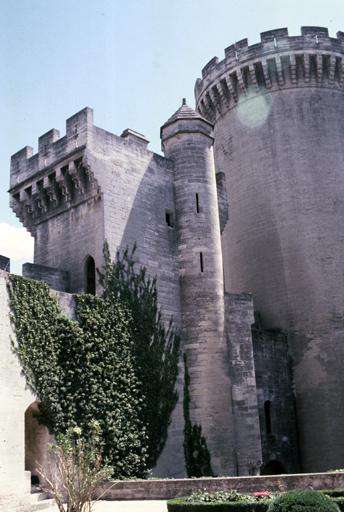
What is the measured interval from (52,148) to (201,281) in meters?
5.79

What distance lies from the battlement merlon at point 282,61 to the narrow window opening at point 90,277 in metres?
11.6

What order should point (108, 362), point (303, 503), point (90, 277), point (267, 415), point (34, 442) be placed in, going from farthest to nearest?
point (267, 415) → point (90, 277) → point (108, 362) → point (34, 442) → point (303, 503)

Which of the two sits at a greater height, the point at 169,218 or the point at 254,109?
the point at 254,109

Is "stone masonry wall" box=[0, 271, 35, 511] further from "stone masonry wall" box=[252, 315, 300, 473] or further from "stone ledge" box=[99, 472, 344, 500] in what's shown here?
"stone masonry wall" box=[252, 315, 300, 473]

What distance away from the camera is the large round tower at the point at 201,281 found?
54.1 feet

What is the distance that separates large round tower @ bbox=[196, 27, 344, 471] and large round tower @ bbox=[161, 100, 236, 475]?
→ 470 centimetres

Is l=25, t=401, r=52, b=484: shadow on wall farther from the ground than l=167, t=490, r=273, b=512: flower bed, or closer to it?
farther from the ground

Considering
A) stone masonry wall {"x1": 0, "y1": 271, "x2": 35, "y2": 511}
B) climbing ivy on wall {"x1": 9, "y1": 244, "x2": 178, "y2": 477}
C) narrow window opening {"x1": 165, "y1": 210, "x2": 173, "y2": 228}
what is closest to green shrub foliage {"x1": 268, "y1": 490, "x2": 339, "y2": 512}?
stone masonry wall {"x1": 0, "y1": 271, "x2": 35, "y2": 511}

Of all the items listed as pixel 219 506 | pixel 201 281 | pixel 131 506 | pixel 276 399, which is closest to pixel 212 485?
pixel 131 506

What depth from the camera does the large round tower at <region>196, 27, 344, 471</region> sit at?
2097 centimetres

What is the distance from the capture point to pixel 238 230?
24250 mm

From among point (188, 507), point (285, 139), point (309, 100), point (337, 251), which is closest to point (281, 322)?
point (337, 251)

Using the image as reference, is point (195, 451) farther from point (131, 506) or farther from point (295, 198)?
point (295, 198)

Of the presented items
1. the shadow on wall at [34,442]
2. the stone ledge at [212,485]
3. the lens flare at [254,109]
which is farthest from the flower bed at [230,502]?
the lens flare at [254,109]
